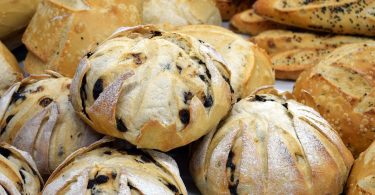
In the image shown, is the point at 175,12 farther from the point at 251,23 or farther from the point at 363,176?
the point at 363,176

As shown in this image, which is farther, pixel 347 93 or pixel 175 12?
pixel 175 12

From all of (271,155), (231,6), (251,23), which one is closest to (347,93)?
(271,155)

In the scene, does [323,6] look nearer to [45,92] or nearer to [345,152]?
[345,152]

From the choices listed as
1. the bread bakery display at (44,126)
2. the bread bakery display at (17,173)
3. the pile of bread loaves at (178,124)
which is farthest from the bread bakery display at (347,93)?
the bread bakery display at (17,173)

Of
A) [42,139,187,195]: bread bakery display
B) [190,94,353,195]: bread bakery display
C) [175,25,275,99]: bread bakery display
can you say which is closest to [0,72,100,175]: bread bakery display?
[42,139,187,195]: bread bakery display

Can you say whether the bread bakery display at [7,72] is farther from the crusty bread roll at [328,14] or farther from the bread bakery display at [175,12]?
the crusty bread roll at [328,14]

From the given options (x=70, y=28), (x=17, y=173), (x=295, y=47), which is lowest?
(x=295, y=47)

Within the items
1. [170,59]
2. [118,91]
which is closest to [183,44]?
[170,59]

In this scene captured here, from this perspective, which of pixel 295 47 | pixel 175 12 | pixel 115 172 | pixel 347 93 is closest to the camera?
pixel 115 172
